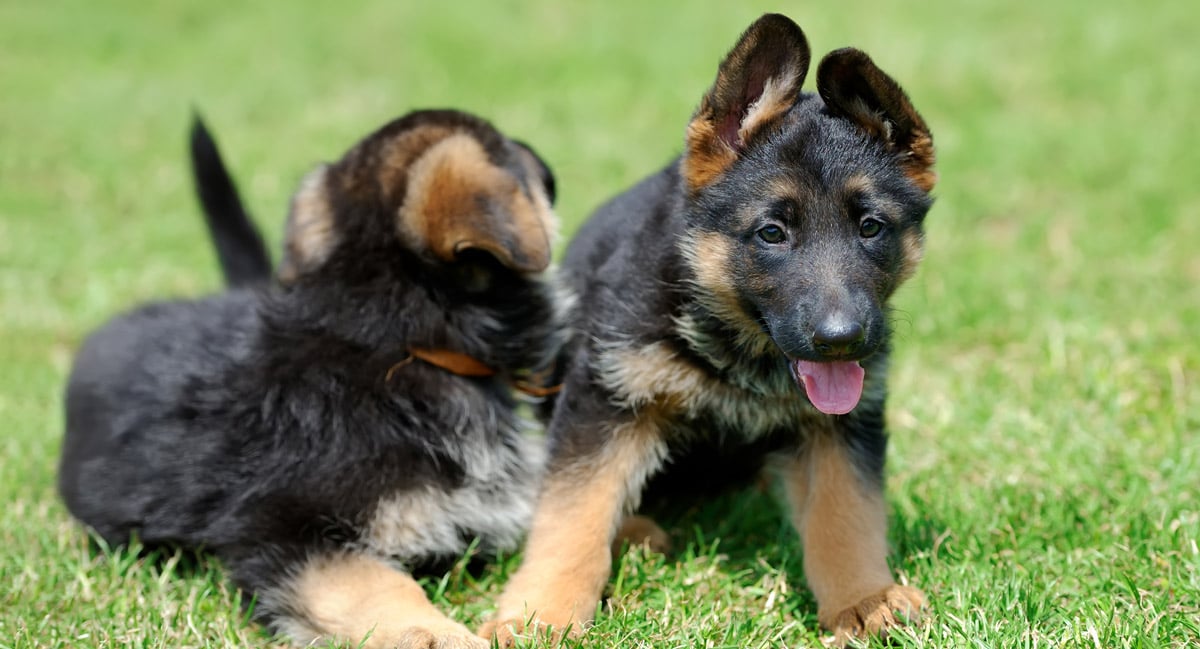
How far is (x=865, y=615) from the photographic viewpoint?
3562 millimetres

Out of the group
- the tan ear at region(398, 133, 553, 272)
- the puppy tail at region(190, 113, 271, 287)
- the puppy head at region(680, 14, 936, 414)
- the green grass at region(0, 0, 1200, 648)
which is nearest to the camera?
the puppy head at region(680, 14, 936, 414)

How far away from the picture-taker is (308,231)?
442cm

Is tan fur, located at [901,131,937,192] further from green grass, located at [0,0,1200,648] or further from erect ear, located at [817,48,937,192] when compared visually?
green grass, located at [0,0,1200,648]

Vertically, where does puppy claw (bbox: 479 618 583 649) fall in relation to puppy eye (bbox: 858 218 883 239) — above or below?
below

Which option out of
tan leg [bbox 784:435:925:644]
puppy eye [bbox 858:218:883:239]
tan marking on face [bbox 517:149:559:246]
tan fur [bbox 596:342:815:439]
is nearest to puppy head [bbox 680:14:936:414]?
puppy eye [bbox 858:218:883:239]

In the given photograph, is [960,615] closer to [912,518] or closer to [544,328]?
[912,518]

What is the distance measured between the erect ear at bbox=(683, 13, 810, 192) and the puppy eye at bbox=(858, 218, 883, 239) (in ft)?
1.40

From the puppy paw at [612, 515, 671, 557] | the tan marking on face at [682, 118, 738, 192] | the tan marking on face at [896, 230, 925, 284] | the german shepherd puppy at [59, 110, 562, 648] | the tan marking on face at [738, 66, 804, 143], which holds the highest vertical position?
the tan marking on face at [738, 66, 804, 143]

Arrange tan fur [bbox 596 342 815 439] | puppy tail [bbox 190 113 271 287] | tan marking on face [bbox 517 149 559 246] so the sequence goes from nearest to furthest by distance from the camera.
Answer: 1. tan fur [bbox 596 342 815 439]
2. tan marking on face [bbox 517 149 559 246]
3. puppy tail [bbox 190 113 271 287]

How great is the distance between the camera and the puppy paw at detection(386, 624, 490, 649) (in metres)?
3.48

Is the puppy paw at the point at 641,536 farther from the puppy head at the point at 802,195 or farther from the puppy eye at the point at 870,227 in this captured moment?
the puppy eye at the point at 870,227

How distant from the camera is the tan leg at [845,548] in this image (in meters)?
3.58

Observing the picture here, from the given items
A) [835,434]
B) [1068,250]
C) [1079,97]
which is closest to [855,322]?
[835,434]

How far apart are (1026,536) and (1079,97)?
7.50m
